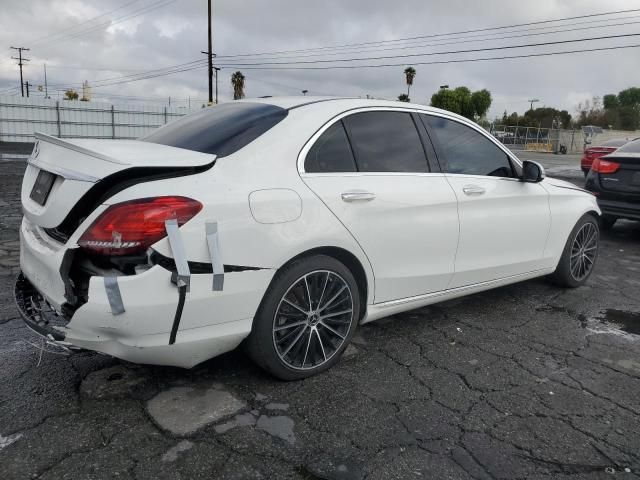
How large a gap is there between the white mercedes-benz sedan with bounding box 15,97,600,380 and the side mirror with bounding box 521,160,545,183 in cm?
39

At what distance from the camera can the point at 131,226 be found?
2.30 m

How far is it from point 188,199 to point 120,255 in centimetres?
39

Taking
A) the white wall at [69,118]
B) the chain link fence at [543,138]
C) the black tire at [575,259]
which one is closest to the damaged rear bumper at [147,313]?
the black tire at [575,259]

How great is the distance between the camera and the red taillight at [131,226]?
2303mm

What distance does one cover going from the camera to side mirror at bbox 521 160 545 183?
13.7 feet

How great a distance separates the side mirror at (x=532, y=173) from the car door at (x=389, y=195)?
1001mm

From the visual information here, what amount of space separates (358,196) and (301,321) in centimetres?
79

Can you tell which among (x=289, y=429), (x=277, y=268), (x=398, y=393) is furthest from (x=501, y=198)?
(x=289, y=429)

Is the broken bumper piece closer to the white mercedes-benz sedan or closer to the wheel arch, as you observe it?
the white mercedes-benz sedan

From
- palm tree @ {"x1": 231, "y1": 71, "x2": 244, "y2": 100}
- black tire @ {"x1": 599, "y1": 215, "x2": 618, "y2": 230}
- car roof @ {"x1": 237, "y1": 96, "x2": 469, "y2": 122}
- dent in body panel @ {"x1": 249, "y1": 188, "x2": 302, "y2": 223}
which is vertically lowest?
black tire @ {"x1": 599, "y1": 215, "x2": 618, "y2": 230}

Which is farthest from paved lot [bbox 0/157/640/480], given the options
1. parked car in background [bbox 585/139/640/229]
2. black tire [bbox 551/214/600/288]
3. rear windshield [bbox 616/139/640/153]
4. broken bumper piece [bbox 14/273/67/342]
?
rear windshield [bbox 616/139/640/153]

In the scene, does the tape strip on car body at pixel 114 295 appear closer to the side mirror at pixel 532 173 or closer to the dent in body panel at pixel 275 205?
the dent in body panel at pixel 275 205

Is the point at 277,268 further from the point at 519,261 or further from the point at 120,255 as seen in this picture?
the point at 519,261

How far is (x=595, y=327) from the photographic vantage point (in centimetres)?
407
